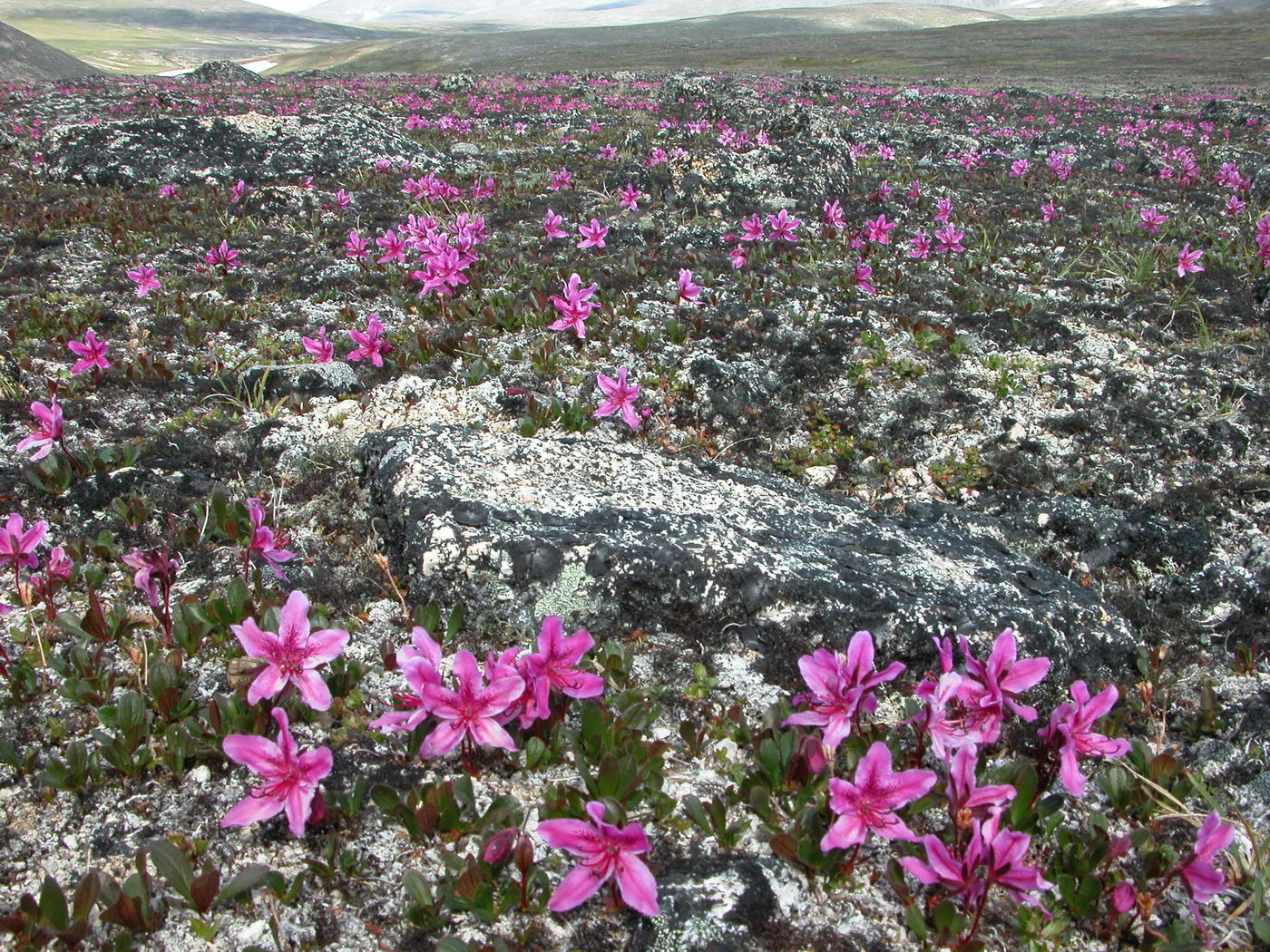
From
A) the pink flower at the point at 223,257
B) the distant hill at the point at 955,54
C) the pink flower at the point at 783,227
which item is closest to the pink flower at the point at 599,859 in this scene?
the pink flower at the point at 783,227

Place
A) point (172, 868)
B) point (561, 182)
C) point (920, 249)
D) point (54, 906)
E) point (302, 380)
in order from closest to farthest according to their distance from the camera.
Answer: point (54, 906)
point (172, 868)
point (302, 380)
point (920, 249)
point (561, 182)

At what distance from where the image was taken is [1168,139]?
70.1 feet

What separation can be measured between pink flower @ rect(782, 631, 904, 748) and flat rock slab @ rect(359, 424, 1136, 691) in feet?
2.01

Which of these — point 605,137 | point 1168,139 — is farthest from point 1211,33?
point 605,137

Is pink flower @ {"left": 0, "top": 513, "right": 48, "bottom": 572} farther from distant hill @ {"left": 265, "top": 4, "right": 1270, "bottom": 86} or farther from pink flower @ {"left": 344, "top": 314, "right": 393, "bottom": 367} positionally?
distant hill @ {"left": 265, "top": 4, "right": 1270, "bottom": 86}

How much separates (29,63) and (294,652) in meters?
66.0

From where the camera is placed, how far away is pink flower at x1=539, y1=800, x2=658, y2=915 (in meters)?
2.03

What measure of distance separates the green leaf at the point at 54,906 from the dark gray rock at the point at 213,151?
1322 centimetres

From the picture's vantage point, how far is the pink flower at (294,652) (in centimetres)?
248

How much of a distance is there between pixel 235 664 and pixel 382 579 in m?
0.85

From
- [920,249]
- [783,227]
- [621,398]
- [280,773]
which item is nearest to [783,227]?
[783,227]

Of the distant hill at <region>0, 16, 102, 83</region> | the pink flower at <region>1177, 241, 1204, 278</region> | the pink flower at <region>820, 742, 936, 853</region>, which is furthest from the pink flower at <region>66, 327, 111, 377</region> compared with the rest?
the distant hill at <region>0, 16, 102, 83</region>

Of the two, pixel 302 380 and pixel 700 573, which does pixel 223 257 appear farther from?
pixel 700 573

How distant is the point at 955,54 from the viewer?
271 feet
